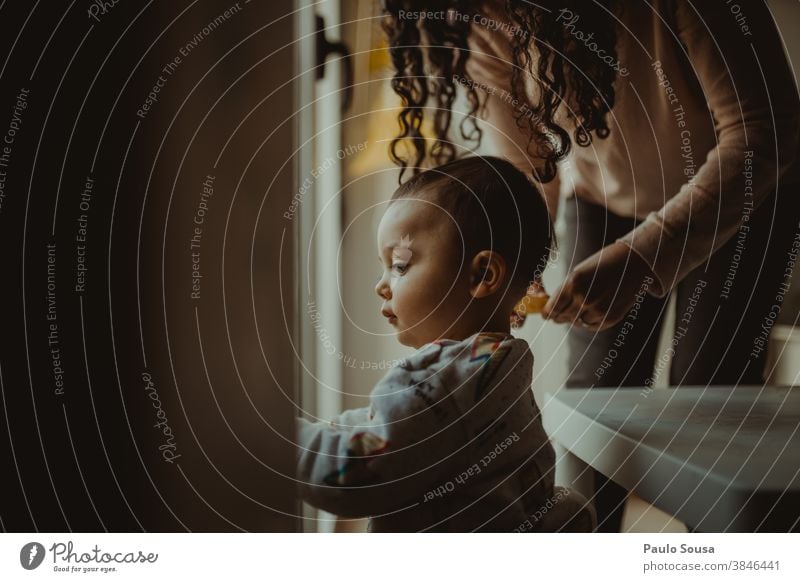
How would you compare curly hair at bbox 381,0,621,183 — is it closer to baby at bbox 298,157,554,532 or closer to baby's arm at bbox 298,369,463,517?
baby at bbox 298,157,554,532

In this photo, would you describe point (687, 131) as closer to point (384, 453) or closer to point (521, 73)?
point (521, 73)

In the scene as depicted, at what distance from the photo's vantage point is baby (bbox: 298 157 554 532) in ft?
1.22

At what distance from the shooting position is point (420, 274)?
0.38 m

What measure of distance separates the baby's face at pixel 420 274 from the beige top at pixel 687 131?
0.25 ft

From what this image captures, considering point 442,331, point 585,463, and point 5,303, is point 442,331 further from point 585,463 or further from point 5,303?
point 5,303

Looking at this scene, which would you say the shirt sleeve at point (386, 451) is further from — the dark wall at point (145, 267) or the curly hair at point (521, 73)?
the curly hair at point (521, 73)

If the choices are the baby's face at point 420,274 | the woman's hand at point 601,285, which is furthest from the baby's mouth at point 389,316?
the woman's hand at point 601,285

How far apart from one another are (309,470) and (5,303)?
0.21m

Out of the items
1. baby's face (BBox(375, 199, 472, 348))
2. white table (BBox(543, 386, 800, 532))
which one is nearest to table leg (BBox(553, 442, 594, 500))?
white table (BBox(543, 386, 800, 532))

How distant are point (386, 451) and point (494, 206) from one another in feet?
0.53

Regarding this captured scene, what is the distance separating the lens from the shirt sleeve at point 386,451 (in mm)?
369

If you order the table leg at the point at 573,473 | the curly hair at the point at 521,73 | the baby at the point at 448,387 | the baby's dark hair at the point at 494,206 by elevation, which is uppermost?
the curly hair at the point at 521,73

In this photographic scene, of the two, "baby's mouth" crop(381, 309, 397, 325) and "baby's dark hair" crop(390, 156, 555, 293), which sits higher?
"baby's dark hair" crop(390, 156, 555, 293)

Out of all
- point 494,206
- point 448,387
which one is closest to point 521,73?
point 494,206
